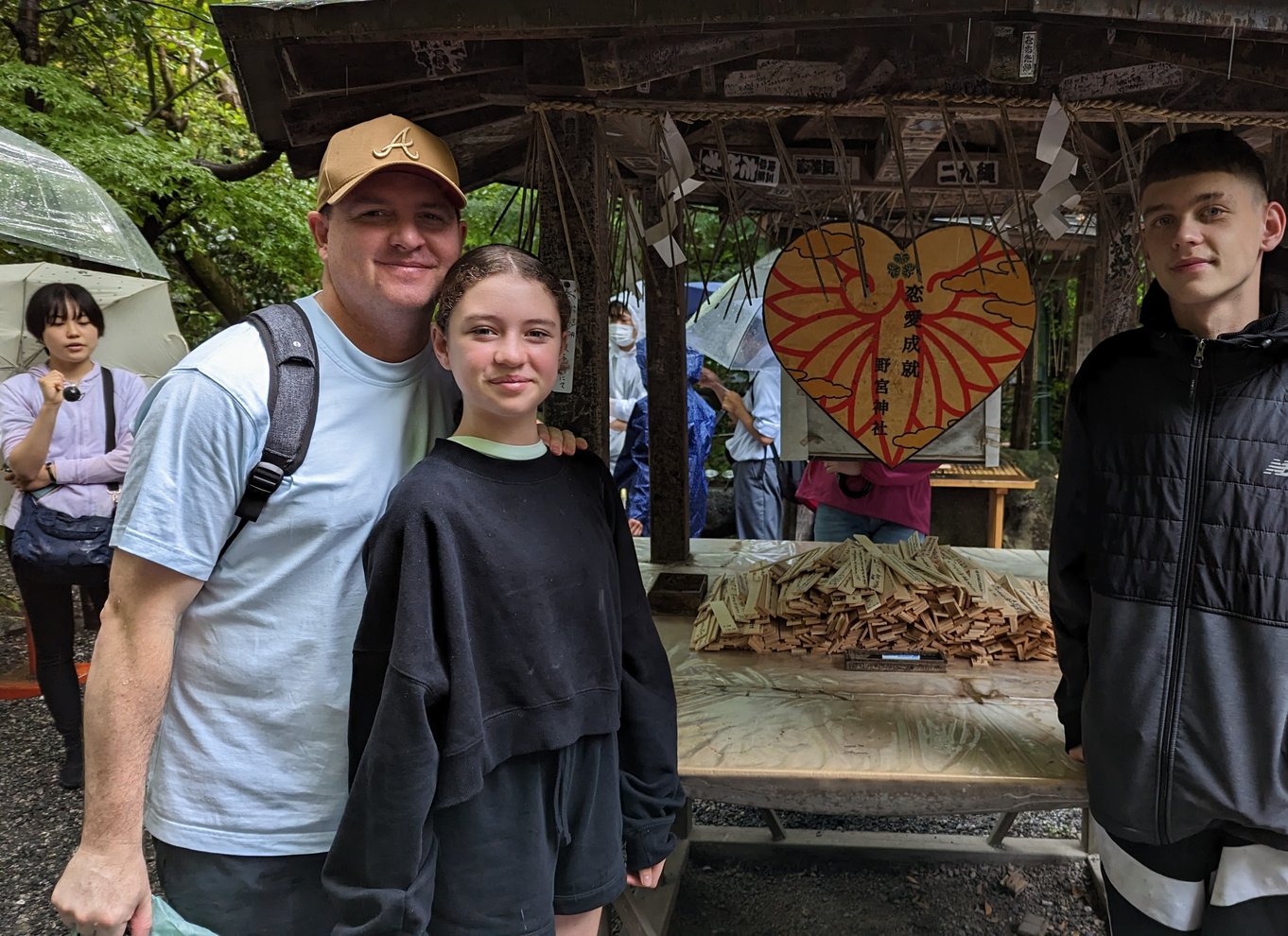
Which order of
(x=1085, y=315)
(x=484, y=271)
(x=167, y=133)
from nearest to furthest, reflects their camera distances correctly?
(x=484, y=271) < (x=1085, y=315) < (x=167, y=133)

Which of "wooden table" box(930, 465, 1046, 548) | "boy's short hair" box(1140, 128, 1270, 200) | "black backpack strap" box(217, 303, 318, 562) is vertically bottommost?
"wooden table" box(930, 465, 1046, 548)

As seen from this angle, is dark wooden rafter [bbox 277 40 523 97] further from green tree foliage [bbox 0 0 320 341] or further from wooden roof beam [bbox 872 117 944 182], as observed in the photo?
green tree foliage [bbox 0 0 320 341]

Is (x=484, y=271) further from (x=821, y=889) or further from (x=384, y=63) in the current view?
(x=821, y=889)

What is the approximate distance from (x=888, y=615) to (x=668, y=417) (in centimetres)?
171

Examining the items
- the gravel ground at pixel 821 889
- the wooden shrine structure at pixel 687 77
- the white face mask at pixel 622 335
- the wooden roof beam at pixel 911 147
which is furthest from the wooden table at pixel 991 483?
the wooden shrine structure at pixel 687 77

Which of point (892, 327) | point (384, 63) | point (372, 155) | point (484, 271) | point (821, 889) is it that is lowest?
point (821, 889)

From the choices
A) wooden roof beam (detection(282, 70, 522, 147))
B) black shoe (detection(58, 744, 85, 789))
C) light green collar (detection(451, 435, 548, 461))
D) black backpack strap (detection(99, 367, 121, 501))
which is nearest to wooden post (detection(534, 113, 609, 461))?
wooden roof beam (detection(282, 70, 522, 147))

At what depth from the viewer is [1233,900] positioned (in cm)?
161

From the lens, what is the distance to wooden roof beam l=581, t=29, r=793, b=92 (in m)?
1.85

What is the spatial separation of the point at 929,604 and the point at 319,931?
2.14 metres

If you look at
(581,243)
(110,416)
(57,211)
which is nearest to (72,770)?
(110,416)

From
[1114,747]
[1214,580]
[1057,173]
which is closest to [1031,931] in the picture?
[1114,747]

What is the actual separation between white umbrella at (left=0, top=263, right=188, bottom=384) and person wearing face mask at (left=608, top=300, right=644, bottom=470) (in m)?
3.01

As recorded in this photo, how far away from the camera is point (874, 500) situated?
4.29 metres
